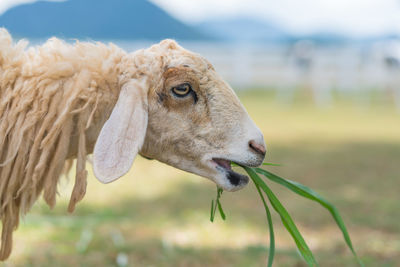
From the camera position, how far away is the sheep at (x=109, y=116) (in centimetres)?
241

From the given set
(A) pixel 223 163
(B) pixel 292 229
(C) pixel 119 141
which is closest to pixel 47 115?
(C) pixel 119 141

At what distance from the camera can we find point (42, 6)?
905 cm

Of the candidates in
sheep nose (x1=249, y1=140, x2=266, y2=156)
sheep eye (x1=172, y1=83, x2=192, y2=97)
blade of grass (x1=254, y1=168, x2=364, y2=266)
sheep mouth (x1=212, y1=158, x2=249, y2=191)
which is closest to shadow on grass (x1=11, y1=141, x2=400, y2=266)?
blade of grass (x1=254, y1=168, x2=364, y2=266)

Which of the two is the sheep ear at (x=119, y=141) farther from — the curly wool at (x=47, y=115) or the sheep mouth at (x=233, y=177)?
the sheep mouth at (x=233, y=177)

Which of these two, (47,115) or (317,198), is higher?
(47,115)

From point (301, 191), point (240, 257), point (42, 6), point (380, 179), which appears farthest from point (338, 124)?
point (301, 191)

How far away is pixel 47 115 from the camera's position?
2.43m

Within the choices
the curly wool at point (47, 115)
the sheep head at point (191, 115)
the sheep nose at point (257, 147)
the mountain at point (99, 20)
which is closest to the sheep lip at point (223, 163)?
the sheep head at point (191, 115)

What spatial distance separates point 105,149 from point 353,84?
19.5 metres

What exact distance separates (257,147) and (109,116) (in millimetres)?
665

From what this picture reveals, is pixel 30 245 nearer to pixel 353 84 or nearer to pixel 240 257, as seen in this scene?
pixel 240 257

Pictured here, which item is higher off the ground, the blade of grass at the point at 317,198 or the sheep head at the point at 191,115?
the sheep head at the point at 191,115

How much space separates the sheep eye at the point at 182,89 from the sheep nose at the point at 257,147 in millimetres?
358

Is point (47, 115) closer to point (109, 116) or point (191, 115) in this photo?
point (109, 116)
